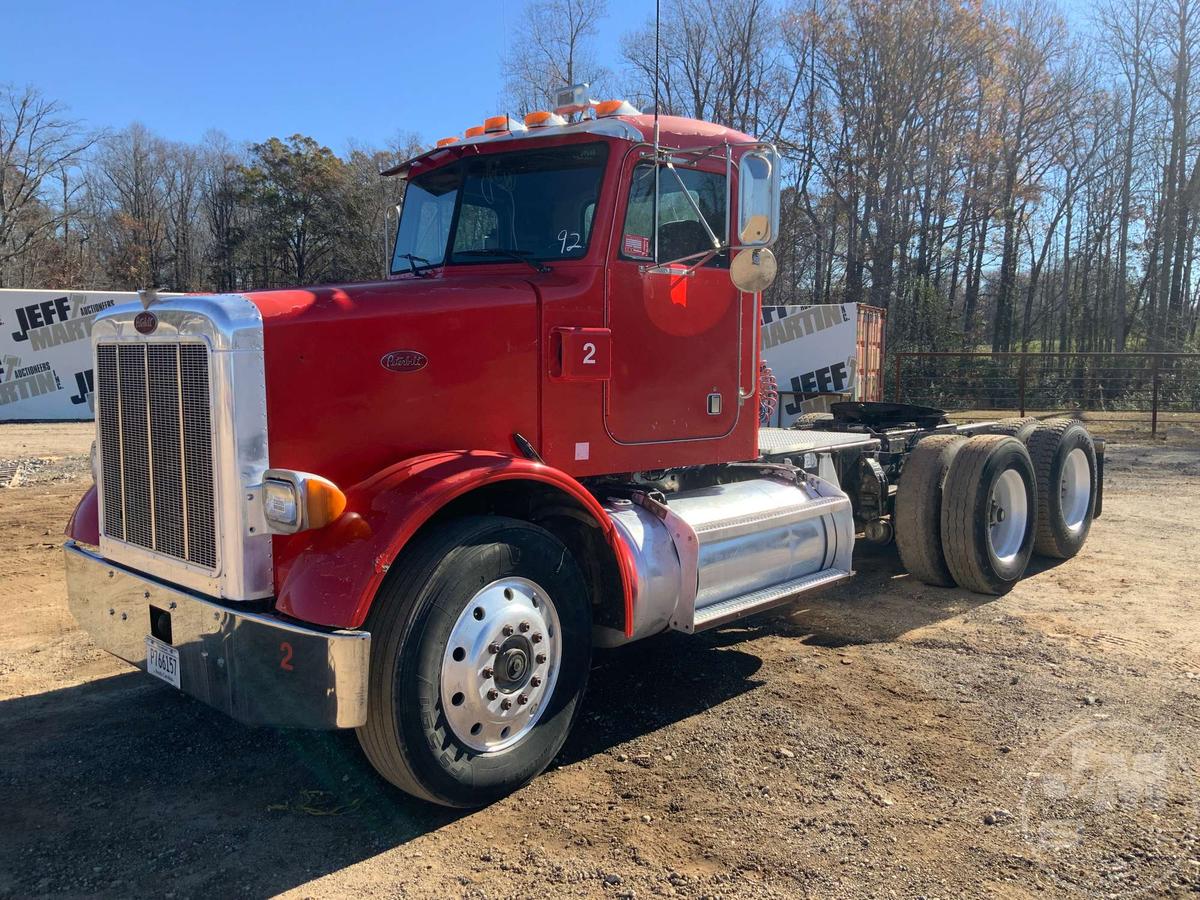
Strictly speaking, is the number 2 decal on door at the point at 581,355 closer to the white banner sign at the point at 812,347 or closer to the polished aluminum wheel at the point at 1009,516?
the polished aluminum wheel at the point at 1009,516

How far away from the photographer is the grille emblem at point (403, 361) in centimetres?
347

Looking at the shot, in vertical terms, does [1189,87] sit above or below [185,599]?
above

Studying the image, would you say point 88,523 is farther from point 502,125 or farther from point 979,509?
point 979,509

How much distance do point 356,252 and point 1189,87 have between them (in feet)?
91.1

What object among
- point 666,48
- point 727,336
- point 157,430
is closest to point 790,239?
point 666,48

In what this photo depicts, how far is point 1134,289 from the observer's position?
35.1m

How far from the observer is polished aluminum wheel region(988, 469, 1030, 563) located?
273 inches

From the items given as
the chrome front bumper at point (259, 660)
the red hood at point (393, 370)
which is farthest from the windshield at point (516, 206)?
the chrome front bumper at point (259, 660)

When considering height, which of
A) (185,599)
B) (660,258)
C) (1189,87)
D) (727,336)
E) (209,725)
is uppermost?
(1189,87)

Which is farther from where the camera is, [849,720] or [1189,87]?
[1189,87]

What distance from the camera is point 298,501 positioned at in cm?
301

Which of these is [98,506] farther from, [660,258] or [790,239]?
[790,239]

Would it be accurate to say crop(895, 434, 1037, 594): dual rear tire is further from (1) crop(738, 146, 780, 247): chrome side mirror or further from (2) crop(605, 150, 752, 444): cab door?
(1) crop(738, 146, 780, 247): chrome side mirror
